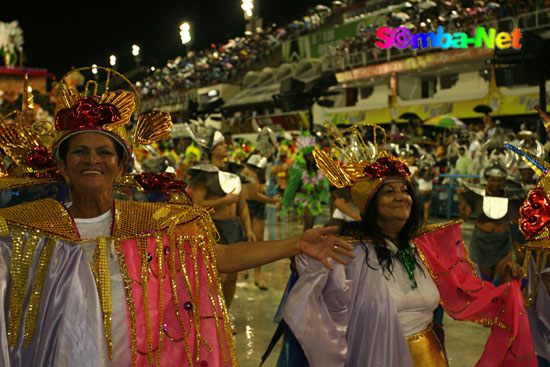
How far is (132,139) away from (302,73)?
125 ft

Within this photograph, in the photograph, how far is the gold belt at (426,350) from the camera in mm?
3062

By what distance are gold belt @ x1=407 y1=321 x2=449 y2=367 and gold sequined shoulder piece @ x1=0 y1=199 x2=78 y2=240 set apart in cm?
184

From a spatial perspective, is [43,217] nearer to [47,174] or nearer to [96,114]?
[96,114]

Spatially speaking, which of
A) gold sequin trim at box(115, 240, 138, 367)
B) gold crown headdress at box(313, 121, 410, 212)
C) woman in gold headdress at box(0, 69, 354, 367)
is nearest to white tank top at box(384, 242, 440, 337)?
gold crown headdress at box(313, 121, 410, 212)

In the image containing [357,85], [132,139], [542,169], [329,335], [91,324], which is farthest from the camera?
[357,85]

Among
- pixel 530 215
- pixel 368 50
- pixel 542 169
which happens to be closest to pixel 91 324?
pixel 530 215

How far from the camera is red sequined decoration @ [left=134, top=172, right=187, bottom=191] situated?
105 inches

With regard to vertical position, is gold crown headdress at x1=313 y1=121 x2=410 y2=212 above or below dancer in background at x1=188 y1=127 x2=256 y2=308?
above

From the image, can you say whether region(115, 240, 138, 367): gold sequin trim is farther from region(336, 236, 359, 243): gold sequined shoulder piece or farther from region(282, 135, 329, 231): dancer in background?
region(282, 135, 329, 231): dancer in background

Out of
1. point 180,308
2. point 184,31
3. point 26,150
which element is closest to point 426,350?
point 180,308

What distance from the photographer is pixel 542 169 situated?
3451 millimetres

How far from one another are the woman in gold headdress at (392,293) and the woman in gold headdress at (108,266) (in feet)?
2.18

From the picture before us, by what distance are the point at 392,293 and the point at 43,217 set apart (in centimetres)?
179

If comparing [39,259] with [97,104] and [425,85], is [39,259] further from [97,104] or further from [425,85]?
[425,85]
